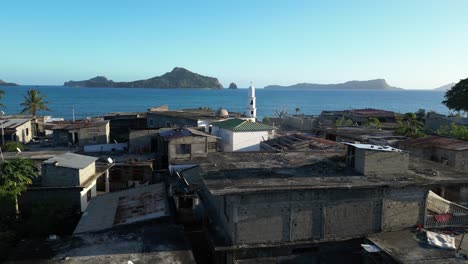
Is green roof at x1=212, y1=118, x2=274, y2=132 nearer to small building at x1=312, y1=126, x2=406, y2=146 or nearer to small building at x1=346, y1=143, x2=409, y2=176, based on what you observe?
small building at x1=312, y1=126, x2=406, y2=146

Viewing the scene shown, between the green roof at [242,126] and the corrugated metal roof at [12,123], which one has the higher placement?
the green roof at [242,126]

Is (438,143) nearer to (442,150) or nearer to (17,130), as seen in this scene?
(442,150)

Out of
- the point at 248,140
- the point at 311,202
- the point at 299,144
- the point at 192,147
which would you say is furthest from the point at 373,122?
the point at 311,202

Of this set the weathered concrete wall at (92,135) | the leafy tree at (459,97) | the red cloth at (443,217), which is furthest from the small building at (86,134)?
the leafy tree at (459,97)

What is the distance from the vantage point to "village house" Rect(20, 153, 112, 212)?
90.0 feet

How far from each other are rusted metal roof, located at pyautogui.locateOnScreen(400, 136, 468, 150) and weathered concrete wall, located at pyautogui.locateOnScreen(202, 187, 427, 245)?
1701 cm

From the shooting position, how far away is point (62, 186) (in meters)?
27.9

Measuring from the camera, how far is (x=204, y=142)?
37000mm

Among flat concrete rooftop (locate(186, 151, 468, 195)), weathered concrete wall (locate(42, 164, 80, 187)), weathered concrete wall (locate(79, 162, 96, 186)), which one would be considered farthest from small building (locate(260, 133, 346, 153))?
weathered concrete wall (locate(42, 164, 80, 187))

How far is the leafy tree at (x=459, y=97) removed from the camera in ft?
212

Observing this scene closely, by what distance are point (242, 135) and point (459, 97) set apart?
44.4 meters

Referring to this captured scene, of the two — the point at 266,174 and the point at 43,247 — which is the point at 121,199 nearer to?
the point at 43,247

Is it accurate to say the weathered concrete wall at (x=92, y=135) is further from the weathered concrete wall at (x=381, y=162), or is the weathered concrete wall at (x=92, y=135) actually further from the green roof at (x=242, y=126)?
the weathered concrete wall at (x=381, y=162)

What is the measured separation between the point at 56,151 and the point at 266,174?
29519mm
